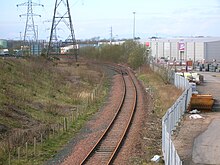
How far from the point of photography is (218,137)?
19.2 m

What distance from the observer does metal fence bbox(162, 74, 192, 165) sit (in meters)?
12.1

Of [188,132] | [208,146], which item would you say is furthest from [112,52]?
[208,146]

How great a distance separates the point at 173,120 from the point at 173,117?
0.17 m

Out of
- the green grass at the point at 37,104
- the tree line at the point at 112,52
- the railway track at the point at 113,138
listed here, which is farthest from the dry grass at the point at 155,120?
the tree line at the point at 112,52

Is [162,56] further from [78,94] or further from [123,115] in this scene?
[123,115]

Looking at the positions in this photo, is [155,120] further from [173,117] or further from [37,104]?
[37,104]

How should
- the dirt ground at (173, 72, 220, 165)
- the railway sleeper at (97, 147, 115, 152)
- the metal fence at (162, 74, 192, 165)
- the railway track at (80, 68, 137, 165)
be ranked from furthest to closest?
the railway sleeper at (97, 147, 115, 152), the dirt ground at (173, 72, 220, 165), the railway track at (80, 68, 137, 165), the metal fence at (162, 74, 192, 165)

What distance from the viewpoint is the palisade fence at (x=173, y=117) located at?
12.2m

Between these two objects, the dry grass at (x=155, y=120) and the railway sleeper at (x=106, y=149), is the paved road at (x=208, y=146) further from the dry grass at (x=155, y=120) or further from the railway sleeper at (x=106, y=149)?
the railway sleeper at (x=106, y=149)

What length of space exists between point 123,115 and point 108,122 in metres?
2.43

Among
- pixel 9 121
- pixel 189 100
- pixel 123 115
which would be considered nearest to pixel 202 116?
pixel 189 100

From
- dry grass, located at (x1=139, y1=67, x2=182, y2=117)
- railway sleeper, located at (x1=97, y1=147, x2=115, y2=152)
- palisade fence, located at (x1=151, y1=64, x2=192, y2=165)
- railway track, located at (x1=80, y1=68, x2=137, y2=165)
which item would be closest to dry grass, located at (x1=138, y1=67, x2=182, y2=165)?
dry grass, located at (x1=139, y1=67, x2=182, y2=117)

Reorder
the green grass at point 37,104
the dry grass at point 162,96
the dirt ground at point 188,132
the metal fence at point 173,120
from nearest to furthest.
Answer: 1. the metal fence at point 173,120
2. the dirt ground at point 188,132
3. the green grass at point 37,104
4. the dry grass at point 162,96

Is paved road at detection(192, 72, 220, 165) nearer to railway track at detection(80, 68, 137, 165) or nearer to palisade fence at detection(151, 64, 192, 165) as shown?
palisade fence at detection(151, 64, 192, 165)
